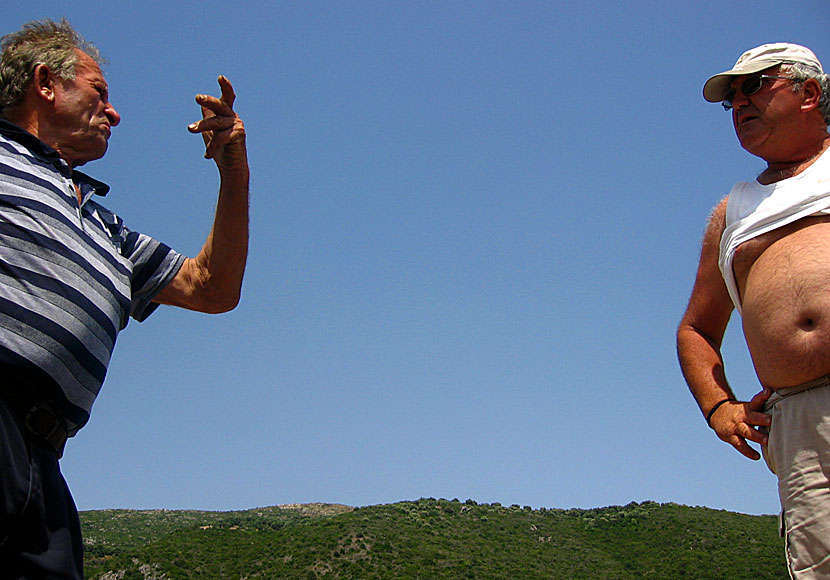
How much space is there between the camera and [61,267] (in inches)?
96.6

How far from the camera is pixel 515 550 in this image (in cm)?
5862

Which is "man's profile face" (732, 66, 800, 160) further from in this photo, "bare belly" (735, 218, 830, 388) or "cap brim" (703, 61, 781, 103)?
"bare belly" (735, 218, 830, 388)

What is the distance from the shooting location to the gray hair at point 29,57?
2.89m

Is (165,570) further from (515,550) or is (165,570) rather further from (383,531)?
(515,550)

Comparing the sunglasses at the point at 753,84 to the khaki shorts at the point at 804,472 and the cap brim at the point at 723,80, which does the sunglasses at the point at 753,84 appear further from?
the khaki shorts at the point at 804,472

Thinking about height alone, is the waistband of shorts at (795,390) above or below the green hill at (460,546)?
below

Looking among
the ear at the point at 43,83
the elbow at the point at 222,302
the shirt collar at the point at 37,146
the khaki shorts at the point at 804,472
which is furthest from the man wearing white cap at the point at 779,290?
the ear at the point at 43,83

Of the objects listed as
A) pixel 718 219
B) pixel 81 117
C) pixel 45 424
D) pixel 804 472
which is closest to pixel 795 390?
pixel 804 472

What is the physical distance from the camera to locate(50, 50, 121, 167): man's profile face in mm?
2908

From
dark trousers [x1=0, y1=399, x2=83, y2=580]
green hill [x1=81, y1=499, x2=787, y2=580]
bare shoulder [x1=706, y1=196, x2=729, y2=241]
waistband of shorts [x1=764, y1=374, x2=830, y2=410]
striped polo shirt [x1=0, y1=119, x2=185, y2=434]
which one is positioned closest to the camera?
dark trousers [x1=0, y1=399, x2=83, y2=580]

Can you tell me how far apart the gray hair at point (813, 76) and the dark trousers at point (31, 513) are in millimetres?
3084

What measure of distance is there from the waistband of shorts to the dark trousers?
7.73ft

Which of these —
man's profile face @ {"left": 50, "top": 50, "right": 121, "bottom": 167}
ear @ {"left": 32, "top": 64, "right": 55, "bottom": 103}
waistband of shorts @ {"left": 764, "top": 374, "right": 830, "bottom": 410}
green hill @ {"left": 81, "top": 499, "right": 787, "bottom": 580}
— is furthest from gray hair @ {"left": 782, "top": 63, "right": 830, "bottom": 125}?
green hill @ {"left": 81, "top": 499, "right": 787, "bottom": 580}

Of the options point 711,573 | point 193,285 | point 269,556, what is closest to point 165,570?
point 269,556
